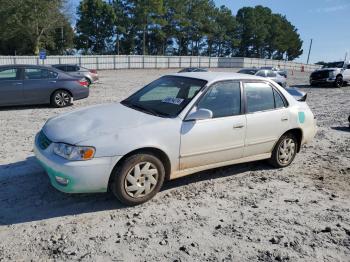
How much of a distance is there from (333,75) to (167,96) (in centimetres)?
2072

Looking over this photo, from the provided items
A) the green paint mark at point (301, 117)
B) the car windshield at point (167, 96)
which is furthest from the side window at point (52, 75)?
the green paint mark at point (301, 117)

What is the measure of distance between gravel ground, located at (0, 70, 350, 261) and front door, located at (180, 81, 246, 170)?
0.47 m

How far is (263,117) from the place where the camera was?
5242 mm

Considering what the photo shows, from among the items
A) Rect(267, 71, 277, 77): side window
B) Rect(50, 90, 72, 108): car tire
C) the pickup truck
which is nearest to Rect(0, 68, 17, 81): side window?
Rect(50, 90, 72, 108): car tire

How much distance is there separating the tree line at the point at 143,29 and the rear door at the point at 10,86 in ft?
132

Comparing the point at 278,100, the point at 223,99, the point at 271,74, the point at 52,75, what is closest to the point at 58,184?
the point at 223,99

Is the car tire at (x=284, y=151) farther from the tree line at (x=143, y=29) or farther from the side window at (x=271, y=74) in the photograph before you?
the tree line at (x=143, y=29)

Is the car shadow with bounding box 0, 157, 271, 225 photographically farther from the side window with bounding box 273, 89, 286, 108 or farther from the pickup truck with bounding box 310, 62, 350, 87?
the pickup truck with bounding box 310, 62, 350, 87

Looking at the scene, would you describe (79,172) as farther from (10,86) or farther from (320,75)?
(320,75)

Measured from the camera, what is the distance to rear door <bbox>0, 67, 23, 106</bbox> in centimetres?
1011

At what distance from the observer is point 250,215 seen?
4191 mm

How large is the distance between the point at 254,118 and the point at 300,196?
4.13 feet

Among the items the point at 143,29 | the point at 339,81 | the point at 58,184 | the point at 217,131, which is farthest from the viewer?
the point at 143,29

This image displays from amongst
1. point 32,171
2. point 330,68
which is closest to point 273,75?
point 330,68
